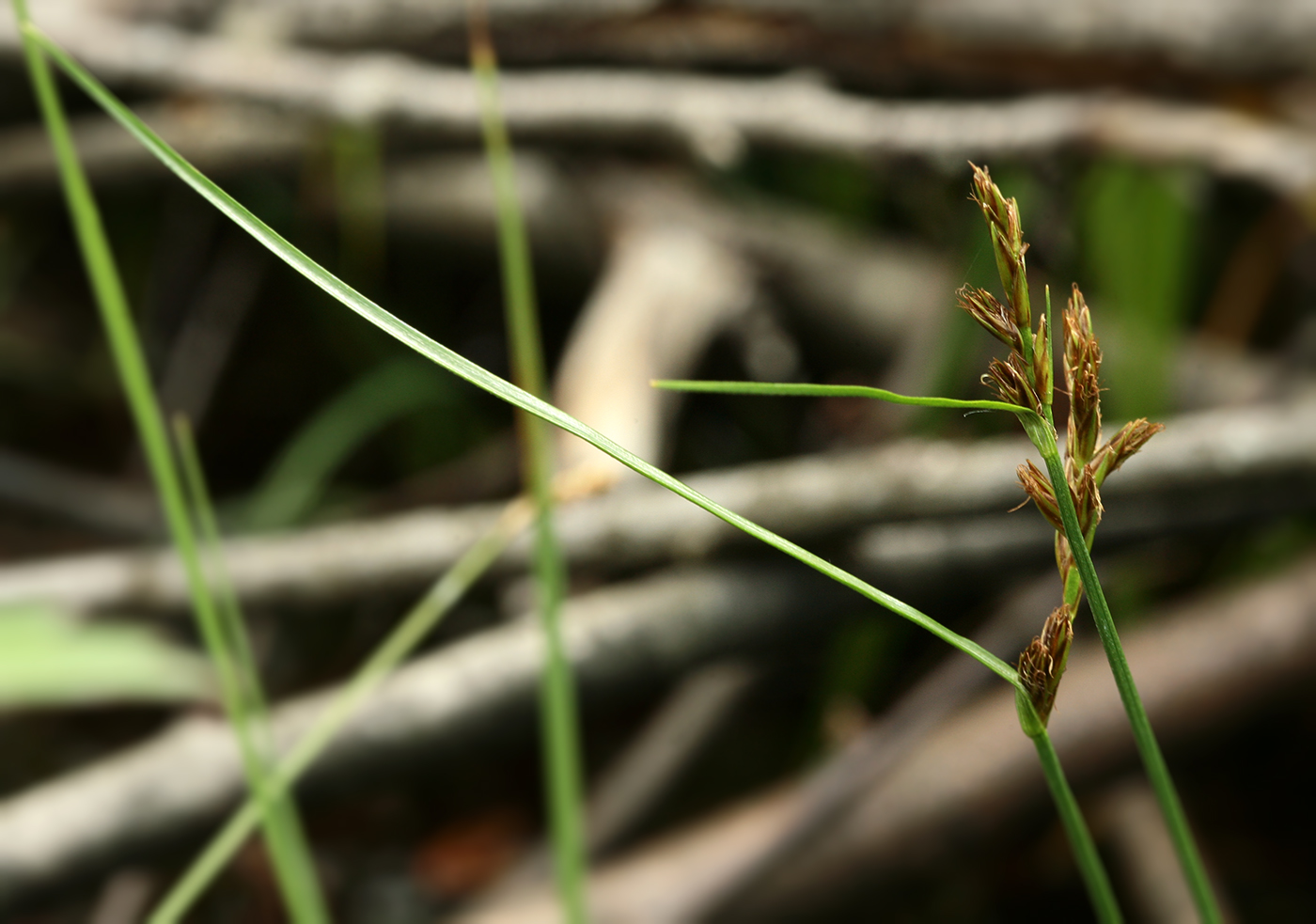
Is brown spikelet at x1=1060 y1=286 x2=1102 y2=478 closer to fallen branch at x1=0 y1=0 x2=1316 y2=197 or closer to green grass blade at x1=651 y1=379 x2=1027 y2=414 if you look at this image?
green grass blade at x1=651 y1=379 x2=1027 y2=414

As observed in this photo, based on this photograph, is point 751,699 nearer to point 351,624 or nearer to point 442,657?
point 442,657

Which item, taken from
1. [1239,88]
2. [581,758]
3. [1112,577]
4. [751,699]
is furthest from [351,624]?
[1239,88]

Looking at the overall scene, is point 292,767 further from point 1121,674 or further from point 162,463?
point 1121,674

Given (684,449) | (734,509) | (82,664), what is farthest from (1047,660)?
(684,449)

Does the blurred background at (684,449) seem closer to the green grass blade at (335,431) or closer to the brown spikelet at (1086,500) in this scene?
the green grass blade at (335,431)

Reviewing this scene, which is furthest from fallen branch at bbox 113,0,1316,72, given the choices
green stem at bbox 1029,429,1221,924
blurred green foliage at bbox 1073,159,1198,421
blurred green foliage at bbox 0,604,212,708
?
green stem at bbox 1029,429,1221,924
